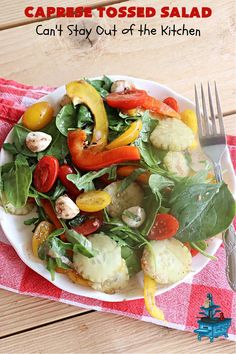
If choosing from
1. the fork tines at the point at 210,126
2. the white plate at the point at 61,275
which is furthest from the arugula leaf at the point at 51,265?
the fork tines at the point at 210,126

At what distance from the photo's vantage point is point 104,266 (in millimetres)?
1411

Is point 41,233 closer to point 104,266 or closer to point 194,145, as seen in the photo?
point 104,266

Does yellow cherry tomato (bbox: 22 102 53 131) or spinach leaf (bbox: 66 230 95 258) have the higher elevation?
yellow cherry tomato (bbox: 22 102 53 131)

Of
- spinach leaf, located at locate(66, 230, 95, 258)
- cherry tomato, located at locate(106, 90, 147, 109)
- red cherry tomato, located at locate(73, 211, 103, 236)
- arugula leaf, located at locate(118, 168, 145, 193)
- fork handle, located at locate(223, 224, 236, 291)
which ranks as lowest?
fork handle, located at locate(223, 224, 236, 291)

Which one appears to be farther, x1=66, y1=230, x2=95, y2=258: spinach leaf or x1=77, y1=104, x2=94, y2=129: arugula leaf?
x1=77, y1=104, x2=94, y2=129: arugula leaf

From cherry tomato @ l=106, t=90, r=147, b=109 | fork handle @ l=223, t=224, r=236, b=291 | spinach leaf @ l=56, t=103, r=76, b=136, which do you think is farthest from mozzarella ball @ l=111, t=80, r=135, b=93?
fork handle @ l=223, t=224, r=236, b=291

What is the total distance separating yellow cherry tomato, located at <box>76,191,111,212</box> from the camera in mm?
1436

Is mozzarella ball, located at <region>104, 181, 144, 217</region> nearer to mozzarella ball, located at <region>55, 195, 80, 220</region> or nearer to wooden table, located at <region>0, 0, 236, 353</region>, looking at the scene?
mozzarella ball, located at <region>55, 195, 80, 220</region>

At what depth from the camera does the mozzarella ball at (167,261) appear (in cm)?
143

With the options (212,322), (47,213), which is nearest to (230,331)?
(212,322)

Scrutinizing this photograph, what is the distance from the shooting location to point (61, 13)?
1.82 m

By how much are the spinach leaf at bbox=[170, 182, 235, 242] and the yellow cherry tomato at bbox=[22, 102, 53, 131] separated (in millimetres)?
406

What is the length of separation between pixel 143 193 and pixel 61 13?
0.67 m

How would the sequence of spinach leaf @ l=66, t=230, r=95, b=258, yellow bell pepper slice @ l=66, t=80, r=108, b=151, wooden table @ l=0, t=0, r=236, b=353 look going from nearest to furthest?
spinach leaf @ l=66, t=230, r=95, b=258 < yellow bell pepper slice @ l=66, t=80, r=108, b=151 < wooden table @ l=0, t=0, r=236, b=353
